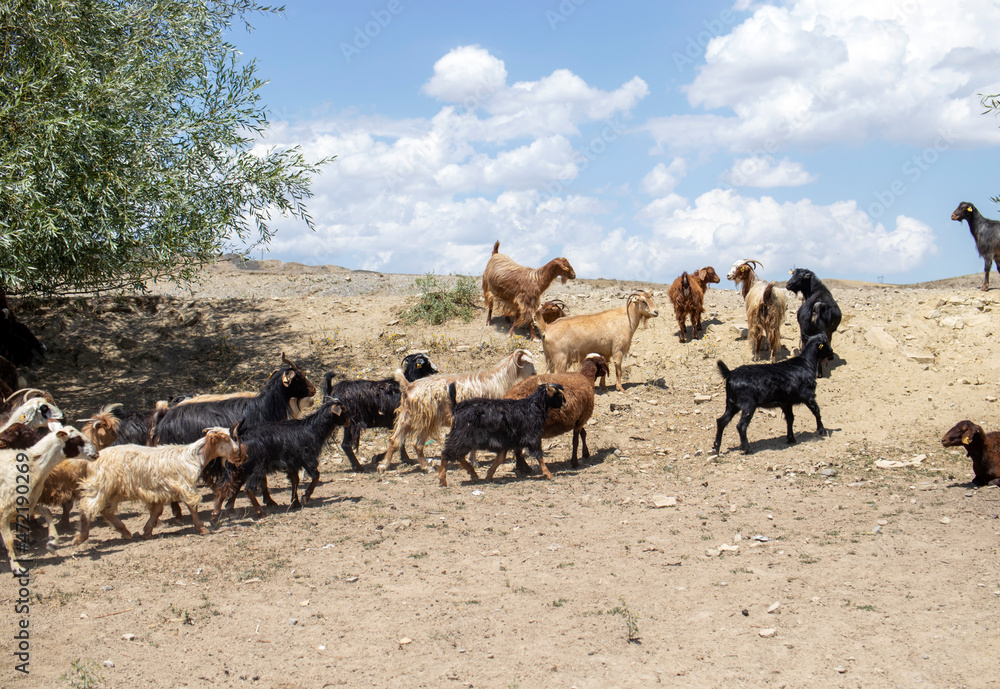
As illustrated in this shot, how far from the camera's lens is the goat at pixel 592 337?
1205cm


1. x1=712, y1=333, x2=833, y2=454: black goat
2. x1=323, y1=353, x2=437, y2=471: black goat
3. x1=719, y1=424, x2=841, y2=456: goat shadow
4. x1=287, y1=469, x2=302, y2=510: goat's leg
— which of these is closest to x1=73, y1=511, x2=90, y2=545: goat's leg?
x1=287, y1=469, x2=302, y2=510: goat's leg

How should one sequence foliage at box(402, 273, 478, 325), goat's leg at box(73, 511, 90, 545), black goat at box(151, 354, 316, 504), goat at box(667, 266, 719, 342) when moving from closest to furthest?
goat's leg at box(73, 511, 90, 545) < black goat at box(151, 354, 316, 504) < goat at box(667, 266, 719, 342) < foliage at box(402, 273, 478, 325)

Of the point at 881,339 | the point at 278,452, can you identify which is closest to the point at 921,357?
the point at 881,339

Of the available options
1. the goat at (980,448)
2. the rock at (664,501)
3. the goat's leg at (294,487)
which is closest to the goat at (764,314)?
the goat at (980,448)

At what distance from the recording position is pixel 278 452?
805 centimetres

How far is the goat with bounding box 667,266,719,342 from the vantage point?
13492 mm

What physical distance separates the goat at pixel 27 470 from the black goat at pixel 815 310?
985 centimetres

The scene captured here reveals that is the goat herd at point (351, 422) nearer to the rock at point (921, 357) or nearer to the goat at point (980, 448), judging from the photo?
the goat at point (980, 448)

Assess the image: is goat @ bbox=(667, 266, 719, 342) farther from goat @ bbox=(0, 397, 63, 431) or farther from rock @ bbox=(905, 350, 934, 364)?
goat @ bbox=(0, 397, 63, 431)

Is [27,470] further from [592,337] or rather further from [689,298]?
[689,298]

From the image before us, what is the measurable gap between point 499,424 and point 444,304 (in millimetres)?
7861

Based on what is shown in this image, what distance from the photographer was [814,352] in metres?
10.7

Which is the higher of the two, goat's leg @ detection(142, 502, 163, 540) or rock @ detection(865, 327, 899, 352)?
rock @ detection(865, 327, 899, 352)

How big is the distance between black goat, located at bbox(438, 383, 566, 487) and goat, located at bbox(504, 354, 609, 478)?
24 centimetres
